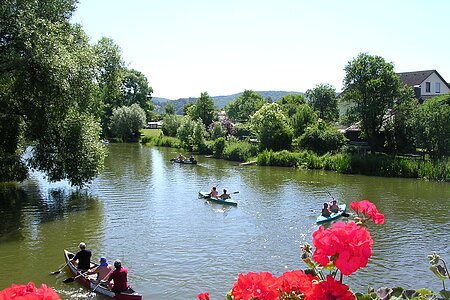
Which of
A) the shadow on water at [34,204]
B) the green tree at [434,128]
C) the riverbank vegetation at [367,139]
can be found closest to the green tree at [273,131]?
the riverbank vegetation at [367,139]

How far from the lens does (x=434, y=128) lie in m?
32.4

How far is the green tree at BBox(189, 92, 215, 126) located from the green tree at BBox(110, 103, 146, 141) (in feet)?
31.4

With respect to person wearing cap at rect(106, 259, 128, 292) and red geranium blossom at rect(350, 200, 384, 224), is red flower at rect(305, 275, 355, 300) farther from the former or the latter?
person wearing cap at rect(106, 259, 128, 292)

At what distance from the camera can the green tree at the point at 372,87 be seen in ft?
120

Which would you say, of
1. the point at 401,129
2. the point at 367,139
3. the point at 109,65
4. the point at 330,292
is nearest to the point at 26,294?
the point at 330,292

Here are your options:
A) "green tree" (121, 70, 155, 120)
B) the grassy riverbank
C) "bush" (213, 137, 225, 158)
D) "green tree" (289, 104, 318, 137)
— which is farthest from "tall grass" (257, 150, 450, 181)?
"green tree" (121, 70, 155, 120)

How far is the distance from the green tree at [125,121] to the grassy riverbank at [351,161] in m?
28.0

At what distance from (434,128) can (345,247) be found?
33.6 meters

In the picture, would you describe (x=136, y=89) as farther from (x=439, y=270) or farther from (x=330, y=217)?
(x=439, y=270)

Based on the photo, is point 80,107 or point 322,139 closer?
point 80,107

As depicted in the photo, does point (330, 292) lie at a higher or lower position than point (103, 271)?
higher

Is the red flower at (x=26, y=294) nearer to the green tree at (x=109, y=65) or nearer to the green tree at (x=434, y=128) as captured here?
the green tree at (x=109, y=65)

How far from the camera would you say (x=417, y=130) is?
1335 inches

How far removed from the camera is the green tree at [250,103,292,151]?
43.6m
